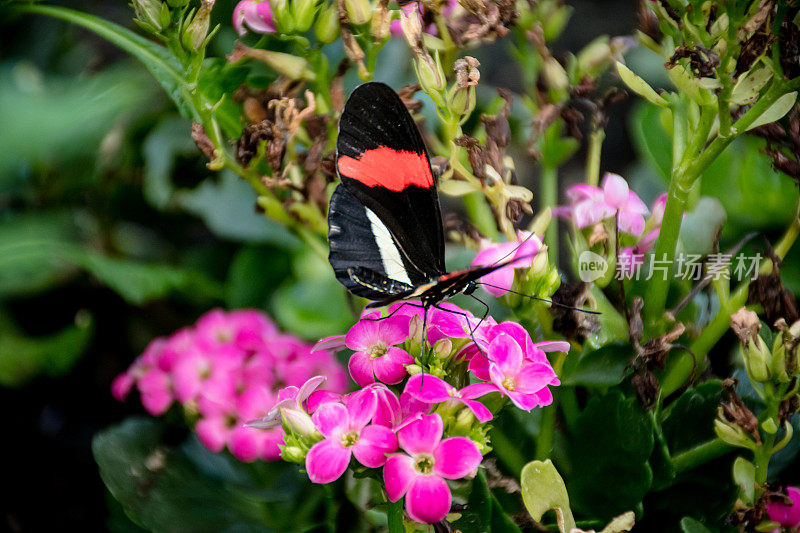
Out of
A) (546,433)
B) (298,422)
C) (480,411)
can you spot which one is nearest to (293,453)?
(298,422)

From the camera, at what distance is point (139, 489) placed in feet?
2.40

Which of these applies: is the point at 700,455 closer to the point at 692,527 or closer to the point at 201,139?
the point at 692,527

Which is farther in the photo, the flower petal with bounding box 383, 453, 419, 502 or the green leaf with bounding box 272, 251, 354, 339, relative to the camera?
the green leaf with bounding box 272, 251, 354, 339

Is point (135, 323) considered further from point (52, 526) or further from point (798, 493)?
point (798, 493)

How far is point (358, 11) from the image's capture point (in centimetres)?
56

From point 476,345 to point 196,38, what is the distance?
32 cm

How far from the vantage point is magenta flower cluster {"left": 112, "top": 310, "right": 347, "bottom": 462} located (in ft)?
2.49

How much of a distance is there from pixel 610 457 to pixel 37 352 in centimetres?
78

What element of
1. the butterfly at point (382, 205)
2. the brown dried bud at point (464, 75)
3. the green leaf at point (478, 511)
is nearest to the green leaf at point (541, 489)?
the green leaf at point (478, 511)

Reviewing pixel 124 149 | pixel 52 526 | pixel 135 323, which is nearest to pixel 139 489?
pixel 52 526

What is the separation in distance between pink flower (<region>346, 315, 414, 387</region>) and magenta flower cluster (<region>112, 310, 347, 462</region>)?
25 cm

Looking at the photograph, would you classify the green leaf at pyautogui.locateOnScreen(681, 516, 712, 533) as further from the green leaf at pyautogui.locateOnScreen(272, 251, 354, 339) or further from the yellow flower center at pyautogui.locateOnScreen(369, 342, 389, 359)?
the green leaf at pyautogui.locateOnScreen(272, 251, 354, 339)

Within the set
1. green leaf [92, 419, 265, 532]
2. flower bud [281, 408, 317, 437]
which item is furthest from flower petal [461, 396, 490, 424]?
green leaf [92, 419, 265, 532]

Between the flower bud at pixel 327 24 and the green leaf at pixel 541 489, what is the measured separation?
39 cm
